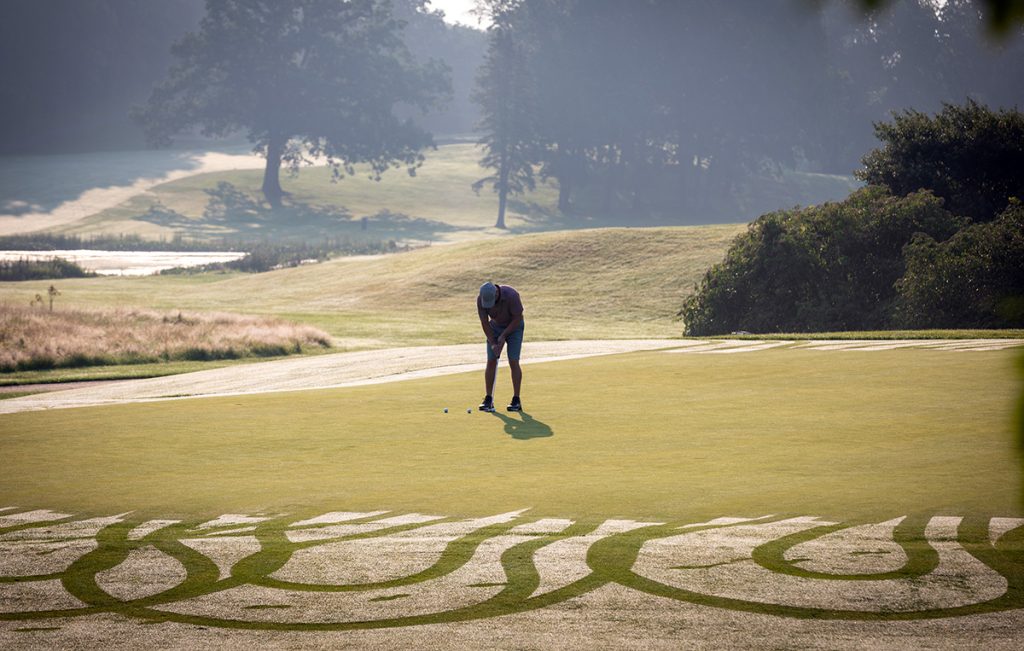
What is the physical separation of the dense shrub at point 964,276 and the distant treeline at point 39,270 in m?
46.9

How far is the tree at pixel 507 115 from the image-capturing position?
119m

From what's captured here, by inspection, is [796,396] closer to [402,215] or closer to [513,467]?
[513,467]

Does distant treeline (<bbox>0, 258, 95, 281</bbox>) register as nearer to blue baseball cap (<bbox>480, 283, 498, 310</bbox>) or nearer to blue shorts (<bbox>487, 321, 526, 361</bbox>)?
blue shorts (<bbox>487, 321, 526, 361</bbox>)

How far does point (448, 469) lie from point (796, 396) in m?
7.27

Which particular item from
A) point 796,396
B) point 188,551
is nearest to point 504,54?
point 796,396

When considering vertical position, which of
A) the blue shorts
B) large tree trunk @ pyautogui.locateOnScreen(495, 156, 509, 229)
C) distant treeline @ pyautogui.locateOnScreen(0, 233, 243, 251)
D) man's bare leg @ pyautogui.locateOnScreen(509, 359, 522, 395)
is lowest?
man's bare leg @ pyautogui.locateOnScreen(509, 359, 522, 395)

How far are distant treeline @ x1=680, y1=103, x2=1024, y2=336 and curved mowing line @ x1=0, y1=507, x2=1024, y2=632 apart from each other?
28.8m

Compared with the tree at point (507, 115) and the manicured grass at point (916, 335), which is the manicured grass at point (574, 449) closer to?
the manicured grass at point (916, 335)

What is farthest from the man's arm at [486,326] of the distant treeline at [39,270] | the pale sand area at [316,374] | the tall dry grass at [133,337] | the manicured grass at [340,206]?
the manicured grass at [340,206]

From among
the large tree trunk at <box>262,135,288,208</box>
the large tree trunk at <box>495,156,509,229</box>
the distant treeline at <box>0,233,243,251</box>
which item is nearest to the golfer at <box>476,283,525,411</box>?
the distant treeline at <box>0,233,243,251</box>

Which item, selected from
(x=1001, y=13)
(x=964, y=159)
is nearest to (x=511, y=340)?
(x=1001, y=13)

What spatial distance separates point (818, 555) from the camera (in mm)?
8367

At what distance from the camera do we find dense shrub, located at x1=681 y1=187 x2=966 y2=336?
40.3 meters

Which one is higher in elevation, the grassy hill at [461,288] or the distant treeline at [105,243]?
the distant treeline at [105,243]
